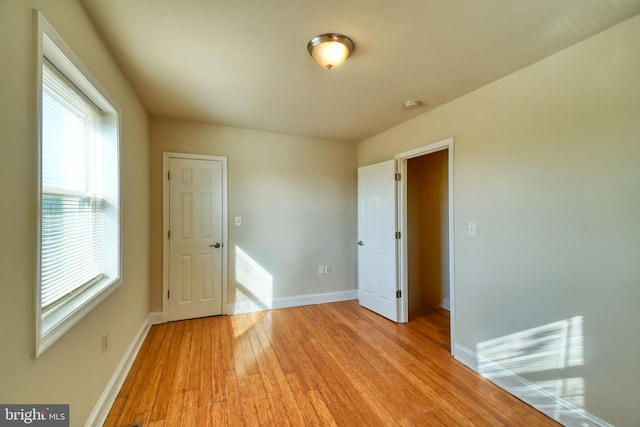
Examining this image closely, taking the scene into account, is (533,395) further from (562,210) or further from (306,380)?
(306,380)

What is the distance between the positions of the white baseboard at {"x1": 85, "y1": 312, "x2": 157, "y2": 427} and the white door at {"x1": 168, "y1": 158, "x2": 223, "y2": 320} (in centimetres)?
54

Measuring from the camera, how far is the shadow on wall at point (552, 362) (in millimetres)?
1669

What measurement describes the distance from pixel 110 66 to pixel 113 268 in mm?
1469

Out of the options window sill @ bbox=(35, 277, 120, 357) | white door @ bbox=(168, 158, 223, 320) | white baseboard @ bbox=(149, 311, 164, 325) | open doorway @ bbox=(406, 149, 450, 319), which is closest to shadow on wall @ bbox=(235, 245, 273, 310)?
white door @ bbox=(168, 158, 223, 320)

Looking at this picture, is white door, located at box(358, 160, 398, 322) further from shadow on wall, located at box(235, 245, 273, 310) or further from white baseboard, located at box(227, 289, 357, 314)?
shadow on wall, located at box(235, 245, 273, 310)

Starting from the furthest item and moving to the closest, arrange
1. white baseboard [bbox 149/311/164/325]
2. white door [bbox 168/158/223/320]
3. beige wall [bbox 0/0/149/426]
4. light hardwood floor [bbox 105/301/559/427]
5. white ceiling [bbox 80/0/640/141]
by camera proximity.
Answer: white door [bbox 168/158/223/320], white baseboard [bbox 149/311/164/325], light hardwood floor [bbox 105/301/559/427], white ceiling [bbox 80/0/640/141], beige wall [bbox 0/0/149/426]

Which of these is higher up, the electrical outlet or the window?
the window

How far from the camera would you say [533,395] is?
6.09ft

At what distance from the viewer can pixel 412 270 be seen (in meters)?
3.63

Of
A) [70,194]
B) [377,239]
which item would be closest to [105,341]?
[70,194]

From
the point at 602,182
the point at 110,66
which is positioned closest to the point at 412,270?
the point at 602,182

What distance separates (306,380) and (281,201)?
7.43 feet

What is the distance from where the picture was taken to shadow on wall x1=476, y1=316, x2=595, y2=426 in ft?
5.48

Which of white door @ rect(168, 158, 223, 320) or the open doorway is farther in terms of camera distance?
the open doorway
